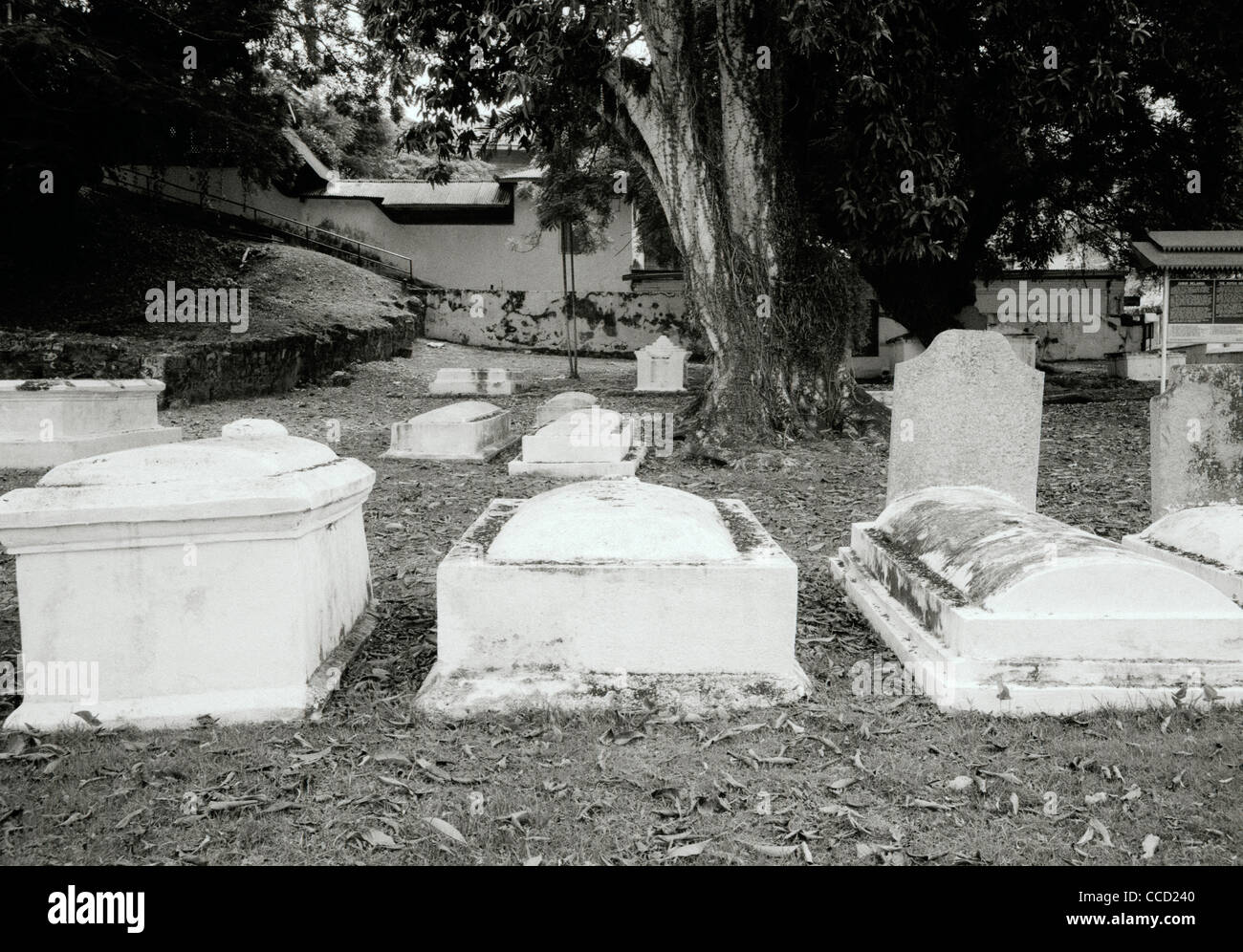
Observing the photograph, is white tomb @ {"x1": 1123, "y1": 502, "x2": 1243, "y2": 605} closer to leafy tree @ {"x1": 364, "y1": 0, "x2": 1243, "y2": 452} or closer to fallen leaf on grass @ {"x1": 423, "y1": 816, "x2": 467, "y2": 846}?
fallen leaf on grass @ {"x1": 423, "y1": 816, "x2": 467, "y2": 846}

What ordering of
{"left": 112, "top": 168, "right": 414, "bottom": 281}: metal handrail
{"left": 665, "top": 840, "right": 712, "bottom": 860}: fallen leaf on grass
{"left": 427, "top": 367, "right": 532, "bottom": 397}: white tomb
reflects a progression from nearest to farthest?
{"left": 665, "top": 840, "right": 712, "bottom": 860}: fallen leaf on grass, {"left": 427, "top": 367, "right": 532, "bottom": 397}: white tomb, {"left": 112, "top": 168, "right": 414, "bottom": 281}: metal handrail

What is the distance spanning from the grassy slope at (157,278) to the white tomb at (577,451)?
8608mm

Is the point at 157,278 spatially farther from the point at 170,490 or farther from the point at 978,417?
the point at 978,417

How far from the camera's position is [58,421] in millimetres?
9922

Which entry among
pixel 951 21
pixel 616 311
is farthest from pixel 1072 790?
pixel 616 311

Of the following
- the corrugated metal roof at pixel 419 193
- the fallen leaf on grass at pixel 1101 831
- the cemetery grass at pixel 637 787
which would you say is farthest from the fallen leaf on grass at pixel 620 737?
the corrugated metal roof at pixel 419 193

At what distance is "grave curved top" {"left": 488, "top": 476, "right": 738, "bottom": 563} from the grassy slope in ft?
44.5

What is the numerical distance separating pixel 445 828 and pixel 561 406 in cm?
925

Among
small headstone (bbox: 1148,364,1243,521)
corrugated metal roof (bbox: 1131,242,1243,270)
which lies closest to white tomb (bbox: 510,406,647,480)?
small headstone (bbox: 1148,364,1243,521)

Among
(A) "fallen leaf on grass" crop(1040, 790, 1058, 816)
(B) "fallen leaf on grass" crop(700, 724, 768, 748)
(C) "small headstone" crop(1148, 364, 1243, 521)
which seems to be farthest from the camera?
(C) "small headstone" crop(1148, 364, 1243, 521)

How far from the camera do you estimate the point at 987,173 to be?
16.4 metres

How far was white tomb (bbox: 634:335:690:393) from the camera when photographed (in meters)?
19.0

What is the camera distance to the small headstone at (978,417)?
6.15 meters

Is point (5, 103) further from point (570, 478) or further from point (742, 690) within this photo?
point (742, 690)
